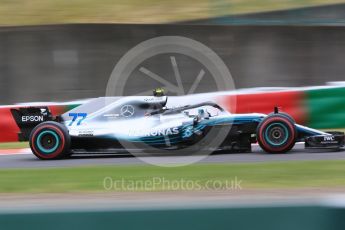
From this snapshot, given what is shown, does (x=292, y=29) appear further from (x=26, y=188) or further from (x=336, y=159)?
(x=26, y=188)

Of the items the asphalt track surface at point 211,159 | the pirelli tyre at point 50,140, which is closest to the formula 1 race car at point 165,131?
the pirelli tyre at point 50,140

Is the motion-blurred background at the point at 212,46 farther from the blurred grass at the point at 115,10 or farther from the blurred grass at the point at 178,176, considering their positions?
the blurred grass at the point at 178,176

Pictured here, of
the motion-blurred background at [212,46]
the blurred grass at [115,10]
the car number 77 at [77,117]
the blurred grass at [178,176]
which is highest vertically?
the blurred grass at [115,10]

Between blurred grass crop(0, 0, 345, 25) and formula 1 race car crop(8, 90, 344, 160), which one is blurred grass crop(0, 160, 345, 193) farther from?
blurred grass crop(0, 0, 345, 25)

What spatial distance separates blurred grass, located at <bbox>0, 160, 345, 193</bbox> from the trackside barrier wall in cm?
391

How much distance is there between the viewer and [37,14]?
1852 cm

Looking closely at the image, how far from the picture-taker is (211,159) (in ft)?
32.2

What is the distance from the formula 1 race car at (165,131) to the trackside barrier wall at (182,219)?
21.6 ft

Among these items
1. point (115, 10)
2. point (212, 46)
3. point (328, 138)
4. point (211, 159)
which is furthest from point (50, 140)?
point (115, 10)

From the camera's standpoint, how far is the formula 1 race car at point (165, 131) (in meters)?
10.1

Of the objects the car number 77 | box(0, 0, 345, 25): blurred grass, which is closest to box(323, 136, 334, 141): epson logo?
the car number 77

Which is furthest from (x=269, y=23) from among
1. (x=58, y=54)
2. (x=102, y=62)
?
(x=58, y=54)

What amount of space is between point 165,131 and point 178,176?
195 centimetres

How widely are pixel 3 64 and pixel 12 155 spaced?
5241 mm
